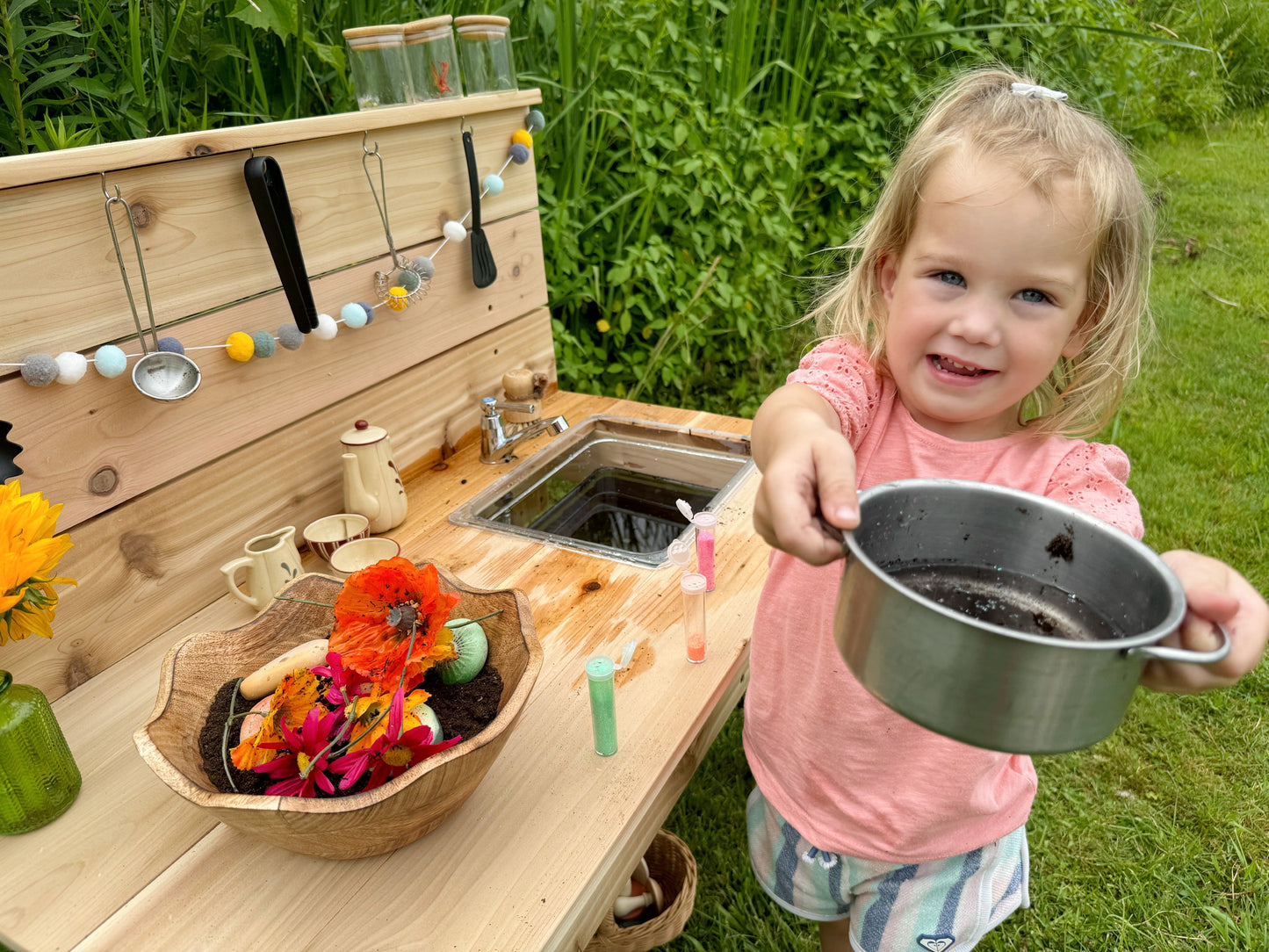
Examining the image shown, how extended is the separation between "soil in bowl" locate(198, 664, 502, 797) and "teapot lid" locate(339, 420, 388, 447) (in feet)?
1.67

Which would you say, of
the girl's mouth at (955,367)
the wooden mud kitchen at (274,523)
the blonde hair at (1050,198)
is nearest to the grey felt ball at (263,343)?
the wooden mud kitchen at (274,523)

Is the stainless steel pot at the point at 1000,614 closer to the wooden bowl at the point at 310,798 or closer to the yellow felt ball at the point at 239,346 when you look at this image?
the wooden bowl at the point at 310,798

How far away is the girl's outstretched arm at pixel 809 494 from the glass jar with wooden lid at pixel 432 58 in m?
1.20

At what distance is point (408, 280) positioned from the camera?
1.52m

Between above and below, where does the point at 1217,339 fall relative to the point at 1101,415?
below

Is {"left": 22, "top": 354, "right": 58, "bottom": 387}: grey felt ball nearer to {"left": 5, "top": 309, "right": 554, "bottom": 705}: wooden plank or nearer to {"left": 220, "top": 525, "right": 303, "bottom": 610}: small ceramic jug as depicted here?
{"left": 5, "top": 309, "right": 554, "bottom": 705}: wooden plank

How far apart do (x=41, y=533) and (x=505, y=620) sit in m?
0.50

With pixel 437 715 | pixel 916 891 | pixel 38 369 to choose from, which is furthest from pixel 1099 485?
pixel 38 369

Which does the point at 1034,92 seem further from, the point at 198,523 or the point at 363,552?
the point at 198,523

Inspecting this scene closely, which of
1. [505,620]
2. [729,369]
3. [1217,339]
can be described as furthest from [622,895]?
[1217,339]

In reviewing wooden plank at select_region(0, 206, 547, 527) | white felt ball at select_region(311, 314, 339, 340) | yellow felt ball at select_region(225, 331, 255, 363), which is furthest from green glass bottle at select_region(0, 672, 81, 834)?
white felt ball at select_region(311, 314, 339, 340)

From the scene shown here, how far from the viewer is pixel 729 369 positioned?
3174mm

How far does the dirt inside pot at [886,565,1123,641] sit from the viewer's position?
2.39 feet

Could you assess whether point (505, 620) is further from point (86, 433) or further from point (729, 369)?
point (729, 369)
